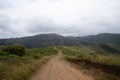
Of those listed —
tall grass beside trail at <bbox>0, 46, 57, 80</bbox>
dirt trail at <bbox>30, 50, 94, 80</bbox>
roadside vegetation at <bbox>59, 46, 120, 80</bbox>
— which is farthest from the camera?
dirt trail at <bbox>30, 50, 94, 80</bbox>

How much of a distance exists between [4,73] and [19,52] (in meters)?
46.9

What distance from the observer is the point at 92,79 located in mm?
14648

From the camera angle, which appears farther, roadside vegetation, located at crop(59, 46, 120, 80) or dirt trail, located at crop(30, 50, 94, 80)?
dirt trail, located at crop(30, 50, 94, 80)

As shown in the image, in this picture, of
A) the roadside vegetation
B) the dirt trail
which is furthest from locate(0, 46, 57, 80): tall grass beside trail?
the roadside vegetation

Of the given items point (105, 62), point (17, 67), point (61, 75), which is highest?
point (105, 62)

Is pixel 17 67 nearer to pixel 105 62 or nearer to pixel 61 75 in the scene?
pixel 61 75

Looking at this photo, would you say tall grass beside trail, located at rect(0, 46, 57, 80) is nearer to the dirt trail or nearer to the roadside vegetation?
the dirt trail

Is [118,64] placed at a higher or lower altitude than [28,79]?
higher

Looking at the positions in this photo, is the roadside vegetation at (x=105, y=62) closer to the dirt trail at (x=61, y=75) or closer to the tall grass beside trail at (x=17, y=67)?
the dirt trail at (x=61, y=75)

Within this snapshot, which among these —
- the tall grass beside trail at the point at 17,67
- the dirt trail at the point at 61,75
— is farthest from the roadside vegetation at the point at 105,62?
the tall grass beside trail at the point at 17,67

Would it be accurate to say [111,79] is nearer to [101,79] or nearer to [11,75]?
[101,79]

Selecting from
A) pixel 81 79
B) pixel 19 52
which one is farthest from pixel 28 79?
pixel 19 52

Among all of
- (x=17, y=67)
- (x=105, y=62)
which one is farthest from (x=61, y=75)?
(x=17, y=67)

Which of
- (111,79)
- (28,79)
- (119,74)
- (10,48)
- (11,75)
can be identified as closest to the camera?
(111,79)
